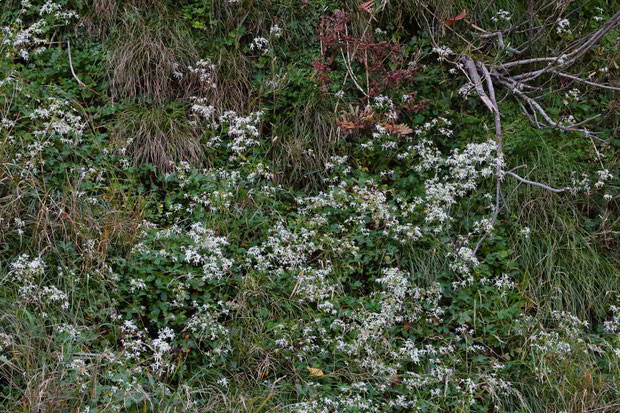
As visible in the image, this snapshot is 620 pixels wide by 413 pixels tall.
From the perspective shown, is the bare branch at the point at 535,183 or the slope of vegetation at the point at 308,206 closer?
the slope of vegetation at the point at 308,206

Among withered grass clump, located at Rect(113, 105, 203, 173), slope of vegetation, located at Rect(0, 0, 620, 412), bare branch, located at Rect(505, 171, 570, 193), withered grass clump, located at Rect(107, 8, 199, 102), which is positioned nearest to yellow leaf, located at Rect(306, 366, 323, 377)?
slope of vegetation, located at Rect(0, 0, 620, 412)

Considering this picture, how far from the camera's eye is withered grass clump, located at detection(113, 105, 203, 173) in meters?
5.23

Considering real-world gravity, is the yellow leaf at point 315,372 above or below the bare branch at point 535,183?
below

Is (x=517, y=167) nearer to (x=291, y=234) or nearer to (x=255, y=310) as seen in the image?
(x=291, y=234)

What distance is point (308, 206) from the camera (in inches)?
196

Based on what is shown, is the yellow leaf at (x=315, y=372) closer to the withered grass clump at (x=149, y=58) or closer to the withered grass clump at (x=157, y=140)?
the withered grass clump at (x=157, y=140)

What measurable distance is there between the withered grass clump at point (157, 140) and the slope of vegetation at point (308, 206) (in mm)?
16

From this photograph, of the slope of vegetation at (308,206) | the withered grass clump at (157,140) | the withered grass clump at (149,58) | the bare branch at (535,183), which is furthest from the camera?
the withered grass clump at (149,58)

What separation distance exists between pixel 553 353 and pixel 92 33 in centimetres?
416

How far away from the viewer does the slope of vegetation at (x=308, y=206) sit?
13.3ft

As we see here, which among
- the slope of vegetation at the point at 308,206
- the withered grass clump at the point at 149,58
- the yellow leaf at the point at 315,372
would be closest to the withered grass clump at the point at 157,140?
the slope of vegetation at the point at 308,206

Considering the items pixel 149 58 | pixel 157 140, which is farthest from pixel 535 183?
pixel 149 58

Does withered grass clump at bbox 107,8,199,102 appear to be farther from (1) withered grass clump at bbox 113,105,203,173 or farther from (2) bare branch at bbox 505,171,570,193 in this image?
(2) bare branch at bbox 505,171,570,193

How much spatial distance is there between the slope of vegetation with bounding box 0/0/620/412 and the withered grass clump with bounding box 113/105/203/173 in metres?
0.02
